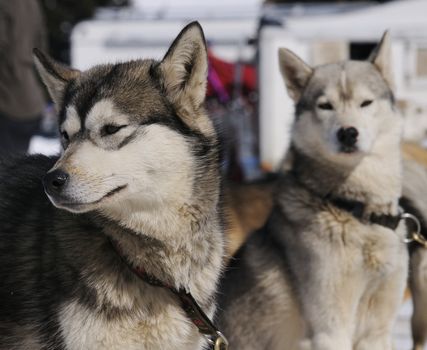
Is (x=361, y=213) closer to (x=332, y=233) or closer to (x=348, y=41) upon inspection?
(x=332, y=233)

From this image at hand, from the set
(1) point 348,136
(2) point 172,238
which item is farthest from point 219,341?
(1) point 348,136

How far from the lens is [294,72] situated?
11.5 ft

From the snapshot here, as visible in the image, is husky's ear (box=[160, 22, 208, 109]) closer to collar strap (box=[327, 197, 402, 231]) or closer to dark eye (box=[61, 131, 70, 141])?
dark eye (box=[61, 131, 70, 141])

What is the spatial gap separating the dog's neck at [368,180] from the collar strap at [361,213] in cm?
2

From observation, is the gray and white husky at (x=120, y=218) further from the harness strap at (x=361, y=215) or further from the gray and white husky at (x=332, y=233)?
the harness strap at (x=361, y=215)

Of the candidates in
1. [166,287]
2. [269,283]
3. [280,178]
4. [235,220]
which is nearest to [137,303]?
[166,287]

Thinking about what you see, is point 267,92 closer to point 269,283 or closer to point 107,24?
point 107,24

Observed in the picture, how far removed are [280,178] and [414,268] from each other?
0.81m

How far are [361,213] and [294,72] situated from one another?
2.60 feet

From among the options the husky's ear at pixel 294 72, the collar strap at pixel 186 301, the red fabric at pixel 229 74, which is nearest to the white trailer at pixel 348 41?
the red fabric at pixel 229 74

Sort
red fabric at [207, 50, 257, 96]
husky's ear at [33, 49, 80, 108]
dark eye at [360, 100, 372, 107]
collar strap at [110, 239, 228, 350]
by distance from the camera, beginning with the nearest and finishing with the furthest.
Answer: collar strap at [110, 239, 228, 350] → husky's ear at [33, 49, 80, 108] → dark eye at [360, 100, 372, 107] → red fabric at [207, 50, 257, 96]

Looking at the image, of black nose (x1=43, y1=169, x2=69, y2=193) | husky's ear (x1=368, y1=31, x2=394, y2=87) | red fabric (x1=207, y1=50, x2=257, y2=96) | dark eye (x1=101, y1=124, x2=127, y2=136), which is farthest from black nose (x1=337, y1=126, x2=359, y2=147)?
red fabric (x1=207, y1=50, x2=257, y2=96)

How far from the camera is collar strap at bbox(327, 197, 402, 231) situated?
3.18m

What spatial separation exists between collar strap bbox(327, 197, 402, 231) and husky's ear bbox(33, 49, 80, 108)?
4.48 feet
